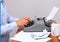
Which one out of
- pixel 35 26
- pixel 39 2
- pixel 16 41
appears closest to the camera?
pixel 16 41

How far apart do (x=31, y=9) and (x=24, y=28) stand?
0.81m

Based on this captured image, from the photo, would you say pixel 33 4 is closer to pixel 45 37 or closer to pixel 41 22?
pixel 41 22

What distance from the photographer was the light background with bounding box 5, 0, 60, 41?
2.00 meters

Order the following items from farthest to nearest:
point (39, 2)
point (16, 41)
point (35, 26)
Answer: point (39, 2) → point (35, 26) → point (16, 41)

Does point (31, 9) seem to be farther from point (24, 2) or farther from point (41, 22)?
point (41, 22)

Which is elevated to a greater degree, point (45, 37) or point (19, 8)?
point (19, 8)

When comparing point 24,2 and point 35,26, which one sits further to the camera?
point 24,2

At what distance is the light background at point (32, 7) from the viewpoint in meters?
2.00

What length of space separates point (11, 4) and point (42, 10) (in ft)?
1.54

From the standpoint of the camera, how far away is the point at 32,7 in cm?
205

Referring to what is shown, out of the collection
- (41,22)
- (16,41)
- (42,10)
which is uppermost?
(42,10)

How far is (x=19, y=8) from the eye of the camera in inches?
82.7

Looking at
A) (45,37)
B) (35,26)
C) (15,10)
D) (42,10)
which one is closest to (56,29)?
(45,37)

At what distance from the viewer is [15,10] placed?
2.13 meters
